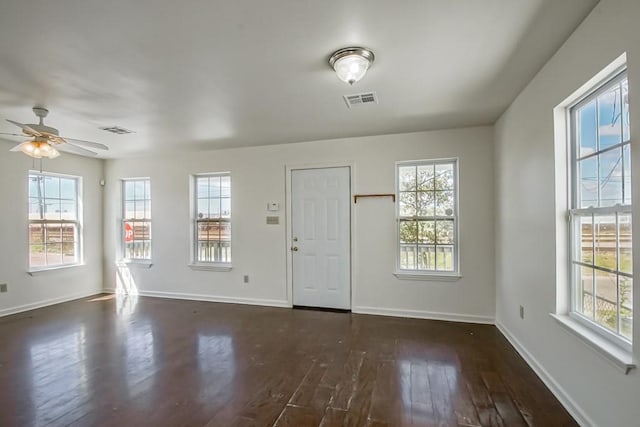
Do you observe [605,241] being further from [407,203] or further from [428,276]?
[407,203]

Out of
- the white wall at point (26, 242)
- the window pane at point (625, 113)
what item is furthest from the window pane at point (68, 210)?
the window pane at point (625, 113)

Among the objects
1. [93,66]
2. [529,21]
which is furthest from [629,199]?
[93,66]

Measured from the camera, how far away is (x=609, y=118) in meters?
1.85

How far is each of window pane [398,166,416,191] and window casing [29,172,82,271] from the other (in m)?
5.27

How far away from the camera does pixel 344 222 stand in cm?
441

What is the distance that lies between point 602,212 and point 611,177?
0.68 ft

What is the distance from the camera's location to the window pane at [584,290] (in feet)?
6.70

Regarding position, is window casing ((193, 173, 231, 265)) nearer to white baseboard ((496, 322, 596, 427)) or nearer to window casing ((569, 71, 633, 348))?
white baseboard ((496, 322, 596, 427))

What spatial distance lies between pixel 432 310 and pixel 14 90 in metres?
4.83

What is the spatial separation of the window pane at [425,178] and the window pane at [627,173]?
2450 mm

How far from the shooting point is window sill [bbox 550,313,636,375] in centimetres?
156

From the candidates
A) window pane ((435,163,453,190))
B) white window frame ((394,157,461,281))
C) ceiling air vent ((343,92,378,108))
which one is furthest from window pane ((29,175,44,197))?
window pane ((435,163,453,190))

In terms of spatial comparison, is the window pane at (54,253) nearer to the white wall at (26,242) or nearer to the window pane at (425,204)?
the white wall at (26,242)

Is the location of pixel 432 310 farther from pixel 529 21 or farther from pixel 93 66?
pixel 93 66
